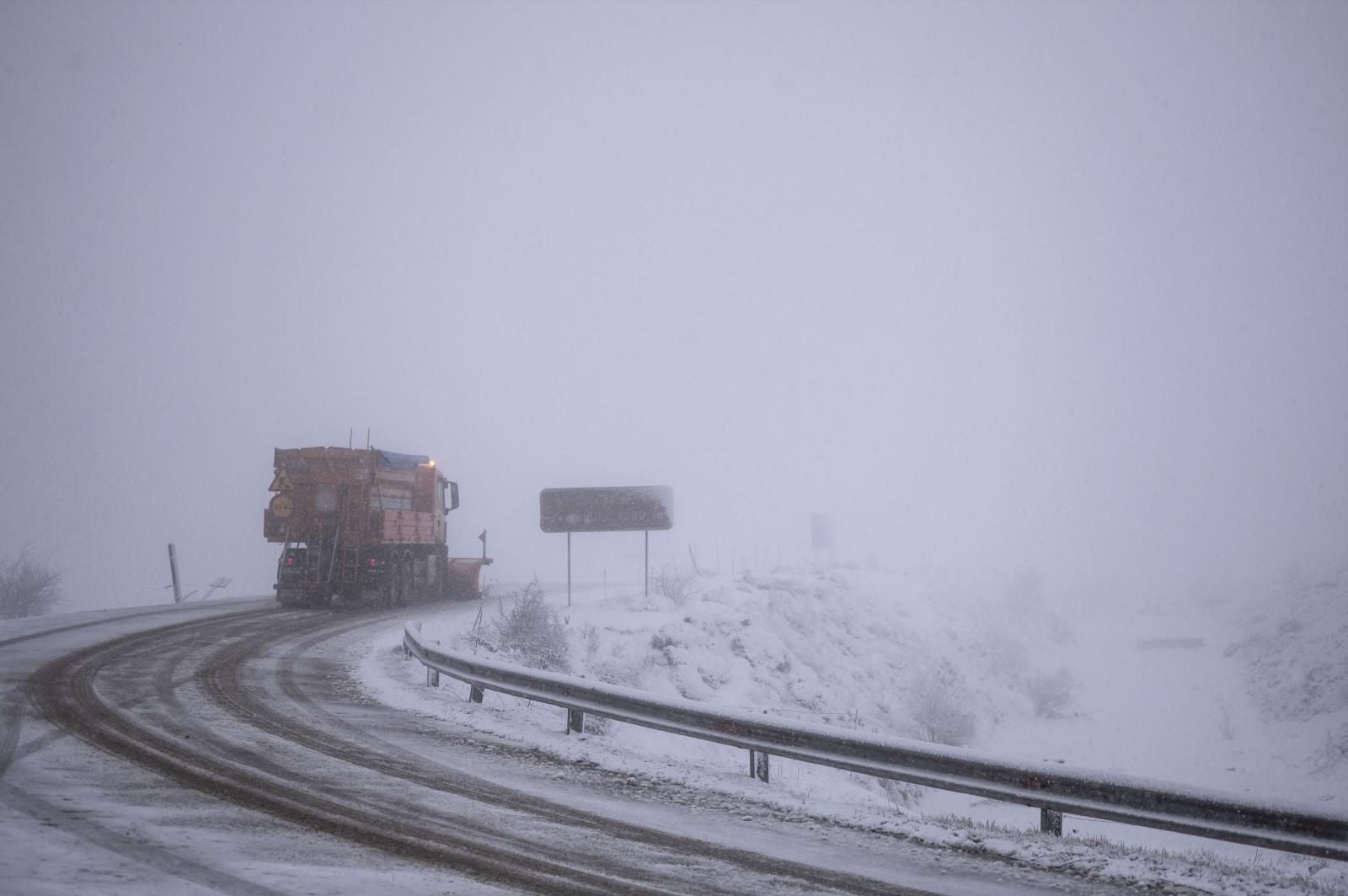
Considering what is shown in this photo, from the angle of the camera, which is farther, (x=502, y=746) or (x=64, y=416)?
(x=64, y=416)

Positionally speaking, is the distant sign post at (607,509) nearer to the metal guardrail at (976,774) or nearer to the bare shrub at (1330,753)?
the metal guardrail at (976,774)

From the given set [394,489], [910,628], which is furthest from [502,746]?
[910,628]

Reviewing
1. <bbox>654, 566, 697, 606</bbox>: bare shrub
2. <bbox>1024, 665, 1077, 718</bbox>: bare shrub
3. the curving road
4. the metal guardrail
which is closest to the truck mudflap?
<bbox>654, 566, 697, 606</bbox>: bare shrub

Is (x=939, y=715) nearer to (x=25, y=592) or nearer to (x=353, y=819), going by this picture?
(x=353, y=819)

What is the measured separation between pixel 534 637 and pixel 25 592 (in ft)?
63.5

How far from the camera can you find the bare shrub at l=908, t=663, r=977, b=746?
65.6ft

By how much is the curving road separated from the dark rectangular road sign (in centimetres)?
→ 1360

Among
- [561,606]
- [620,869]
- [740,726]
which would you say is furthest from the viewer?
[561,606]

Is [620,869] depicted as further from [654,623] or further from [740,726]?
[654,623]

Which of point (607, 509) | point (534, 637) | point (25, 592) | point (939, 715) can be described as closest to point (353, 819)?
point (534, 637)

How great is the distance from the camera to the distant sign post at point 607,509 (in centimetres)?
2356

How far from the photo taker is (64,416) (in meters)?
118

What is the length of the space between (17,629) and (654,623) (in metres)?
12.8

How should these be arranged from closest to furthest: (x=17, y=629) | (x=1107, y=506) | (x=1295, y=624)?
(x=17, y=629) → (x=1295, y=624) → (x=1107, y=506)
